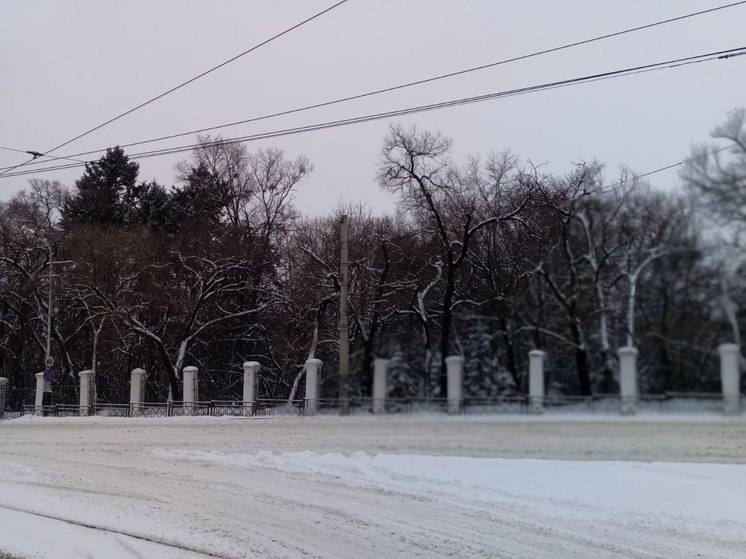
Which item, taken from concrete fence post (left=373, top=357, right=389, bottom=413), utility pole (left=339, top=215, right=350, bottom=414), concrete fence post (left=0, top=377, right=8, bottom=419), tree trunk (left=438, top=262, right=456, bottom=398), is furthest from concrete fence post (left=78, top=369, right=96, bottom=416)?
tree trunk (left=438, top=262, right=456, bottom=398)

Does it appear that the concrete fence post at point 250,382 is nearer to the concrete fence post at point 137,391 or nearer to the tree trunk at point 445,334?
the tree trunk at point 445,334

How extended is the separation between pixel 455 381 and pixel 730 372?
Answer: 115 cm

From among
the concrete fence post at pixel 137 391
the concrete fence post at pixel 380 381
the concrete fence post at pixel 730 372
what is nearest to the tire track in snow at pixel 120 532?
the concrete fence post at pixel 137 391

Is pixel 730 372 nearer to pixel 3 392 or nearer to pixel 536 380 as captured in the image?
pixel 536 380

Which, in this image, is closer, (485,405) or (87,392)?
(485,405)

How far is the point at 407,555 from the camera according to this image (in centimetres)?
610

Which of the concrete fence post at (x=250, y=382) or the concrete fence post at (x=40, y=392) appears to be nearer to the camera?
the concrete fence post at (x=250, y=382)

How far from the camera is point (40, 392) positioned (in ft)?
77.1

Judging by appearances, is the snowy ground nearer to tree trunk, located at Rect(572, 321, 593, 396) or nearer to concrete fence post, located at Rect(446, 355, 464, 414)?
concrete fence post, located at Rect(446, 355, 464, 414)

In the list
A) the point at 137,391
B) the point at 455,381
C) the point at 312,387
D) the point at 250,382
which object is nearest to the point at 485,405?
the point at 455,381

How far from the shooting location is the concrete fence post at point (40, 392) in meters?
22.5

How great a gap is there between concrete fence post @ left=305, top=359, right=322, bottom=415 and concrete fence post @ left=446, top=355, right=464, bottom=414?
156cm

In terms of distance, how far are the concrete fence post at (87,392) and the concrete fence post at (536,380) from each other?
13.6 meters

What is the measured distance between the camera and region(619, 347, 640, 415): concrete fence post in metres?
2.33
